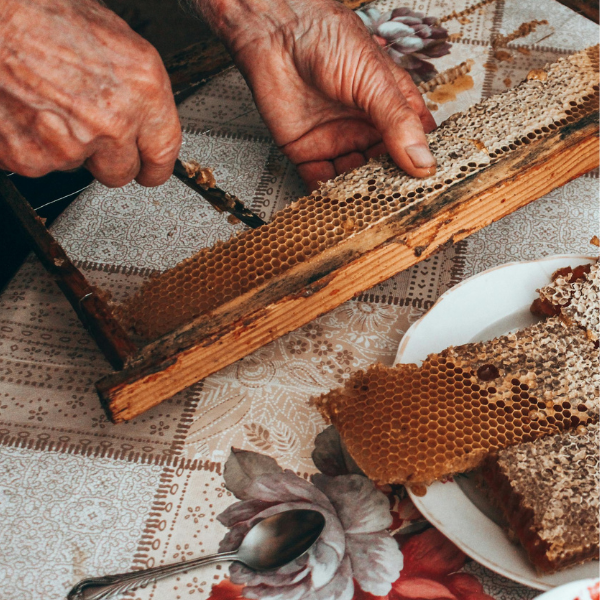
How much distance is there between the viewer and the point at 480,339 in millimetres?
1316

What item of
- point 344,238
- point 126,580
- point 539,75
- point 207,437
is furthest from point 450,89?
point 126,580

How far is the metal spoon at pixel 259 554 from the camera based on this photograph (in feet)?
3.54

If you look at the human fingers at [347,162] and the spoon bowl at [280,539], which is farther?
the human fingers at [347,162]

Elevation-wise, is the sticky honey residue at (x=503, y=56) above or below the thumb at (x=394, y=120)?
below

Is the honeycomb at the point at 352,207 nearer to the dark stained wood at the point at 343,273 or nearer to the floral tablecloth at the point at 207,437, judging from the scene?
the dark stained wood at the point at 343,273

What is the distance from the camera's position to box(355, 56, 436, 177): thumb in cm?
134

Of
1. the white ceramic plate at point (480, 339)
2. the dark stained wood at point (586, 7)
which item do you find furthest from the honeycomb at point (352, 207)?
the dark stained wood at point (586, 7)

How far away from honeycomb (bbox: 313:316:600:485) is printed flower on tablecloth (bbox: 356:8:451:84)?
1065mm

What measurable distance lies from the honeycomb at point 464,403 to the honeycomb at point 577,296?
23mm

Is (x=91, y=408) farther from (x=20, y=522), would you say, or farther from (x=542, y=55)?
(x=542, y=55)

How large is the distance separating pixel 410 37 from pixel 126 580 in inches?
70.4

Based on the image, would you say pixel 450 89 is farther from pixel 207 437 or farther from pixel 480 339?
pixel 207 437

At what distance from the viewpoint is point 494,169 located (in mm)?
1338

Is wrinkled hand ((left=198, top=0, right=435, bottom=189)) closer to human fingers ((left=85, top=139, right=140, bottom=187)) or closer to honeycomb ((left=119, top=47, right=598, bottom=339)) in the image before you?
honeycomb ((left=119, top=47, right=598, bottom=339))
